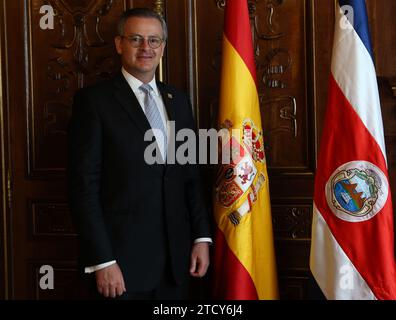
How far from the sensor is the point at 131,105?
6.57ft

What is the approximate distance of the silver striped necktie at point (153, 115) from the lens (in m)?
2.02

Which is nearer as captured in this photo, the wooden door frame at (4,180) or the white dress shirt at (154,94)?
the white dress shirt at (154,94)

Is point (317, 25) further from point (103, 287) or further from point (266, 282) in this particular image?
point (103, 287)

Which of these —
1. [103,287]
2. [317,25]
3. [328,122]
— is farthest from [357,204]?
[103,287]

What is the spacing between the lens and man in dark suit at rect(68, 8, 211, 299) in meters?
1.89

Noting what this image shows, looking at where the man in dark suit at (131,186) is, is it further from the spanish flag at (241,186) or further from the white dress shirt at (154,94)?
the spanish flag at (241,186)

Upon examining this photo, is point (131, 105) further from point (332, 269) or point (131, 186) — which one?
point (332, 269)

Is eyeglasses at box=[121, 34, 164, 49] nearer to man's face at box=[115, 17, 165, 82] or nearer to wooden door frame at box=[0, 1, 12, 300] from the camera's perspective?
man's face at box=[115, 17, 165, 82]

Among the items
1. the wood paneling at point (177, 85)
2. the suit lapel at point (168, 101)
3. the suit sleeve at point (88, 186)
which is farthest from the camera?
the wood paneling at point (177, 85)

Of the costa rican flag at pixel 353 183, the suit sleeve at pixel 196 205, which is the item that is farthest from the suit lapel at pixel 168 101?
the costa rican flag at pixel 353 183

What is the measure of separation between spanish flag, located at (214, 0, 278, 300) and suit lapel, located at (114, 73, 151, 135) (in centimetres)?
37

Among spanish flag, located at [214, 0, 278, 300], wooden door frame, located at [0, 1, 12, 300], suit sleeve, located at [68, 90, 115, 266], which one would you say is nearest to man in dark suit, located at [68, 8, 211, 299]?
suit sleeve, located at [68, 90, 115, 266]

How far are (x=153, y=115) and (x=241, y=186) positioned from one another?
45 centimetres
